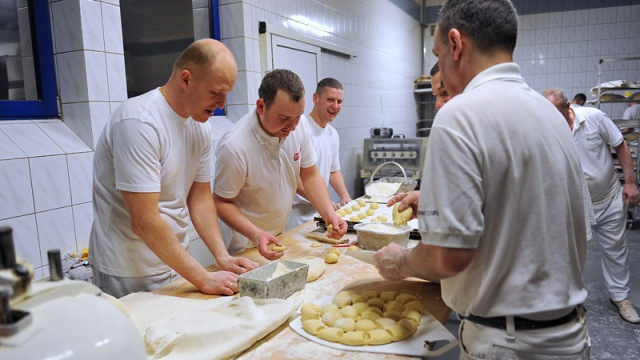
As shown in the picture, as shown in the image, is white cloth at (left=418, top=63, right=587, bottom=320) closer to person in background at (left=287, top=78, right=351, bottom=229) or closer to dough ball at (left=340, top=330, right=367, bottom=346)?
dough ball at (left=340, top=330, right=367, bottom=346)

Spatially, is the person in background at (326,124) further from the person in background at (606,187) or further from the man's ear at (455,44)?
the man's ear at (455,44)

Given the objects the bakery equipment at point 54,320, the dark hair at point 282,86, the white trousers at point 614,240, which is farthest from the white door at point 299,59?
the bakery equipment at point 54,320

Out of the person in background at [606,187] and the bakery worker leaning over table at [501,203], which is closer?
the bakery worker leaning over table at [501,203]

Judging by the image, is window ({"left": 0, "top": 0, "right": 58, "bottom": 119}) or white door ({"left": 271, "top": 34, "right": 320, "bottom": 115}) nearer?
window ({"left": 0, "top": 0, "right": 58, "bottom": 119})

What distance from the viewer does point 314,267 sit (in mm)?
1725

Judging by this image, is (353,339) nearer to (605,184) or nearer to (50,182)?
(50,182)

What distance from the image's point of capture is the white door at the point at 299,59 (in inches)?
148

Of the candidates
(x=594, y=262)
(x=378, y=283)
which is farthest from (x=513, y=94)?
(x=594, y=262)

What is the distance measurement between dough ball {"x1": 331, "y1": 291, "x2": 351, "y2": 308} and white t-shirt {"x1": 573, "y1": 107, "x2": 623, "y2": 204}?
8.61ft

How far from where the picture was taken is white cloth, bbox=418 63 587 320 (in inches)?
37.4

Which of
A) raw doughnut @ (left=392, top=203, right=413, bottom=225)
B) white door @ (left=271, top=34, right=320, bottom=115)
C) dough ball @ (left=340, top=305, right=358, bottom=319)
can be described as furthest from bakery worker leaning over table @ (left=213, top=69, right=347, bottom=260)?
white door @ (left=271, top=34, right=320, bottom=115)

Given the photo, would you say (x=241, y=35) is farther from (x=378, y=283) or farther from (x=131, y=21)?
(x=378, y=283)

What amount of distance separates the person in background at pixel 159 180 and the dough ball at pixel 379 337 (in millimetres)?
555

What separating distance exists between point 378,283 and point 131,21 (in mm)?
2875
